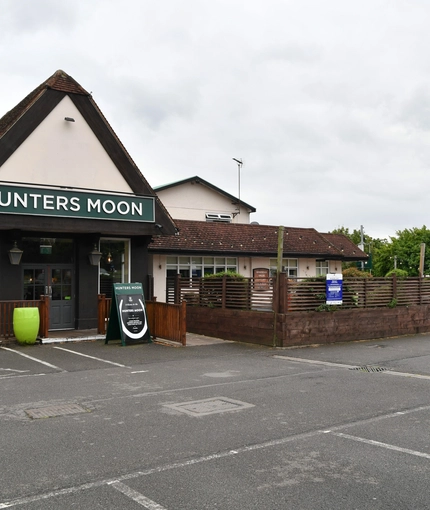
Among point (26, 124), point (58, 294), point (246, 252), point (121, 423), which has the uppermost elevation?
point (26, 124)

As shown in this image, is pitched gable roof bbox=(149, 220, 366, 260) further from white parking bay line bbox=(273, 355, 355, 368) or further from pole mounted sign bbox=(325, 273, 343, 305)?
white parking bay line bbox=(273, 355, 355, 368)

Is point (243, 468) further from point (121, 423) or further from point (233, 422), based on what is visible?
point (121, 423)

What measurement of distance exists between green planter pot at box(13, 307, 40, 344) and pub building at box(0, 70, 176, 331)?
207 cm

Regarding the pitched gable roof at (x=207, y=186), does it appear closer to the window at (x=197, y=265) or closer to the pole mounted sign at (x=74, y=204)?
the window at (x=197, y=265)

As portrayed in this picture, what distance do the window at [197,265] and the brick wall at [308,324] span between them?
6.95 metres

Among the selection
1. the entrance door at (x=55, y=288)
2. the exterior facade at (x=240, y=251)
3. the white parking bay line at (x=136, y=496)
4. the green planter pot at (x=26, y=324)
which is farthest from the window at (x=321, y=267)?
the white parking bay line at (x=136, y=496)

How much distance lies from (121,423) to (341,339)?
35.2ft

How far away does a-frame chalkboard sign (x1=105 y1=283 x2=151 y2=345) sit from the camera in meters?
15.6

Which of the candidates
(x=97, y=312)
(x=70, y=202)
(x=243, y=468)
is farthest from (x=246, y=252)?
(x=243, y=468)

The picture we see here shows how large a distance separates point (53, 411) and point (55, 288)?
10.9m

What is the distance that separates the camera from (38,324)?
1569cm

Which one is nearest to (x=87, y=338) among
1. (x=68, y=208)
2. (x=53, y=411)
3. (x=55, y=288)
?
(x=55, y=288)

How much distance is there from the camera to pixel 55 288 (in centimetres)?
1861

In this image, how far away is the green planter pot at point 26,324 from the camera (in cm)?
1538
